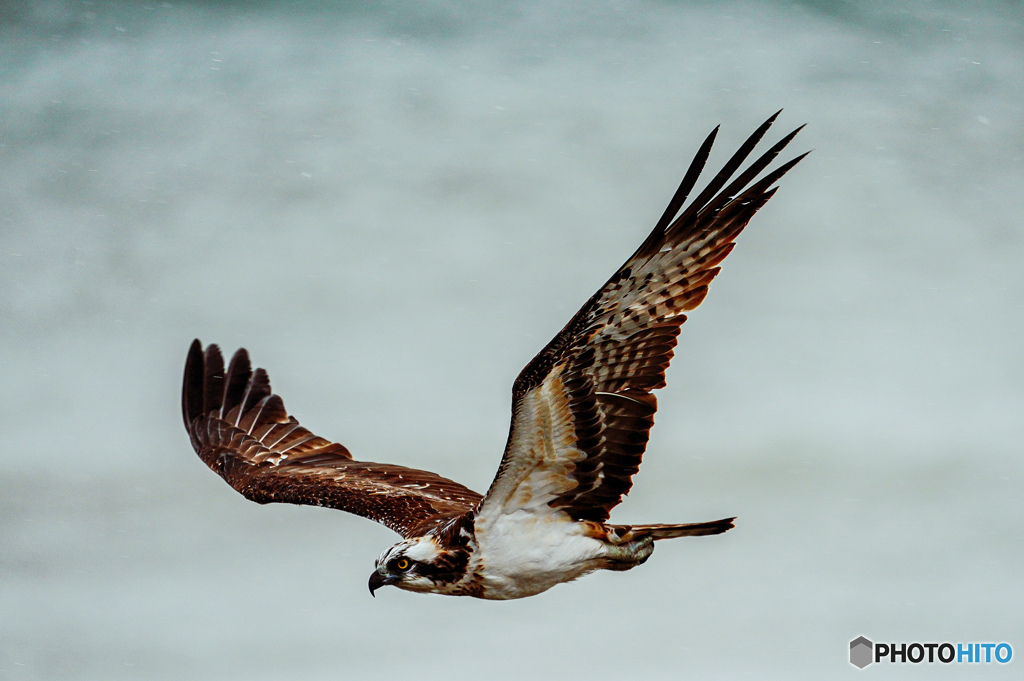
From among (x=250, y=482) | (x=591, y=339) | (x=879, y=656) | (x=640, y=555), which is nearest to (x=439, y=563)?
(x=640, y=555)

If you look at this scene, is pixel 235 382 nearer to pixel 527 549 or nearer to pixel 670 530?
pixel 527 549

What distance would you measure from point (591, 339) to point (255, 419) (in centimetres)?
614

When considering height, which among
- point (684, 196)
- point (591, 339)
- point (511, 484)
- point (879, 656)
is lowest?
point (879, 656)

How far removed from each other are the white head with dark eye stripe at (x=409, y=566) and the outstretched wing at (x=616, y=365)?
1.40 feet

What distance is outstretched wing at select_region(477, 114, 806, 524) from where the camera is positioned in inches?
306

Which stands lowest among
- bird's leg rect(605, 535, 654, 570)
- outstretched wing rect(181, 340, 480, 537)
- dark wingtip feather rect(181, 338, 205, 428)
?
bird's leg rect(605, 535, 654, 570)

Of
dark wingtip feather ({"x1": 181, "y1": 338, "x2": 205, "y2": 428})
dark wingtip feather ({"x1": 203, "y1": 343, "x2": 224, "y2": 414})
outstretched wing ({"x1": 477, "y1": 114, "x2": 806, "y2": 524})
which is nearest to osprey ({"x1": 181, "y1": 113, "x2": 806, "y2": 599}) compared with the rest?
outstretched wing ({"x1": 477, "y1": 114, "x2": 806, "y2": 524})

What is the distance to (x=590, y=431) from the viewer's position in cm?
818

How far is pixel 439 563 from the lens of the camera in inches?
337

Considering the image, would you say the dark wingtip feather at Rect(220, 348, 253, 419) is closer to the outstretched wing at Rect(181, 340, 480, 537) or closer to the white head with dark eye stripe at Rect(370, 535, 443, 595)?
the outstretched wing at Rect(181, 340, 480, 537)

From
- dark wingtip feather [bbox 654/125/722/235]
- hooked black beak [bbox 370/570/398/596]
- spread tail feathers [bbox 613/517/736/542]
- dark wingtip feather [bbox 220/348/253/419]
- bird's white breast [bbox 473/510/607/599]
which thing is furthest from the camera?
dark wingtip feather [bbox 220/348/253/419]

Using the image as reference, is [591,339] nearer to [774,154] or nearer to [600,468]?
[600,468]

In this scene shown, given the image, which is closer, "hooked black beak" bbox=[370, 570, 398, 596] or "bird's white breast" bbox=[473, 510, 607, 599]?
"bird's white breast" bbox=[473, 510, 607, 599]

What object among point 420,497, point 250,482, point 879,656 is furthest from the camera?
point 879,656
